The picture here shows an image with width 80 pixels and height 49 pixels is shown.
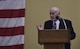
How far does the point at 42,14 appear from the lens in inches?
183

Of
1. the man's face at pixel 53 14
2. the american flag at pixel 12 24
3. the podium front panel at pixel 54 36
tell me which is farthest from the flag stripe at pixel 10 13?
the podium front panel at pixel 54 36

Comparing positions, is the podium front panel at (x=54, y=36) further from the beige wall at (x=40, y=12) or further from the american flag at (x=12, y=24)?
the beige wall at (x=40, y=12)

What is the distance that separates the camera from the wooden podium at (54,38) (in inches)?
113

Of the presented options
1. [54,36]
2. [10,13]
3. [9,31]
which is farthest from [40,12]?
[54,36]

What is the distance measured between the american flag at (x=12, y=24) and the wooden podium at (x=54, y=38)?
153 cm

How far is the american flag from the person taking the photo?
173 inches

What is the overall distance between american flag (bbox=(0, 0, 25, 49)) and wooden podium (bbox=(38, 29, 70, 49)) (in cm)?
153

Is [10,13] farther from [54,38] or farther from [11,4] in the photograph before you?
[54,38]

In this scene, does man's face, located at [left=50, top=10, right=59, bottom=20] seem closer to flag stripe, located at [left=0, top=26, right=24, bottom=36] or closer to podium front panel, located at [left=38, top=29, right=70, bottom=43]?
podium front panel, located at [left=38, top=29, right=70, bottom=43]

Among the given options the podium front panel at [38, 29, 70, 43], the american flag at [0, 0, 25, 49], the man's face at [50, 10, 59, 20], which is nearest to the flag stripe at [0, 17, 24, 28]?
the american flag at [0, 0, 25, 49]

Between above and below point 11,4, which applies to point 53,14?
below

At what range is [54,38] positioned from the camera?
2871 mm

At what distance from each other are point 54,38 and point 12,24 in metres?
1.73

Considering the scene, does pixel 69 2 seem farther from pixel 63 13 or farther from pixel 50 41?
pixel 50 41
